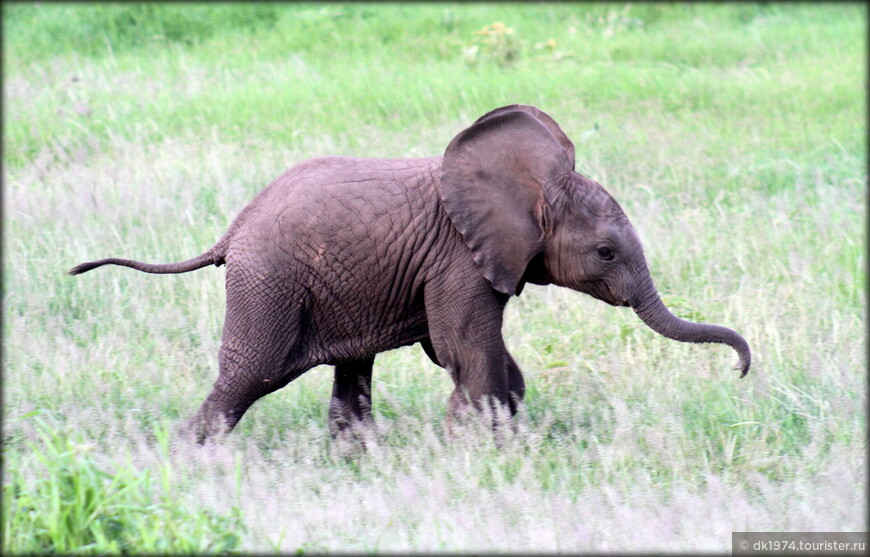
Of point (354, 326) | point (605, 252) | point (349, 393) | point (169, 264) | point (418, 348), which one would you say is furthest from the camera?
point (418, 348)

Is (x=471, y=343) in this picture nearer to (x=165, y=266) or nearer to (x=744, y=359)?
(x=744, y=359)

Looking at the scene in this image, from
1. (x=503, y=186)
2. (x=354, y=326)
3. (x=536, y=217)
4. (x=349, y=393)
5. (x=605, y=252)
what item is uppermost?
(x=503, y=186)

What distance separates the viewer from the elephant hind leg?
198 inches

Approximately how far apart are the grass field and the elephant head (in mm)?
644

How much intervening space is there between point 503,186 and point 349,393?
144 cm

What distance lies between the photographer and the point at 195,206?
858 cm

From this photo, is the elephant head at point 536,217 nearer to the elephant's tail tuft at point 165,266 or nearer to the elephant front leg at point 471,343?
the elephant front leg at point 471,343

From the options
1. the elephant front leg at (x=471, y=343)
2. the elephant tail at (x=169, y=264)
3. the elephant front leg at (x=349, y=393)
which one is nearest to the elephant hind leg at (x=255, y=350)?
the elephant tail at (x=169, y=264)

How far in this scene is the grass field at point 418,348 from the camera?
4344 mm

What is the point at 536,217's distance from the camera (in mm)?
5012

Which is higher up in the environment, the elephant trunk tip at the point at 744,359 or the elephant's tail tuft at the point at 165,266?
the elephant's tail tuft at the point at 165,266

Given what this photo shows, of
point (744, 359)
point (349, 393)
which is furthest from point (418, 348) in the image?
point (744, 359)

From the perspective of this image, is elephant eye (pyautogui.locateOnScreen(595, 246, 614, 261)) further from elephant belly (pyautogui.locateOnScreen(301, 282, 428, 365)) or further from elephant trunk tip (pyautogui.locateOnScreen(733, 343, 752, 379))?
elephant belly (pyautogui.locateOnScreen(301, 282, 428, 365))

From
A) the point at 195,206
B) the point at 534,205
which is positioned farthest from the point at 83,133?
the point at 534,205
